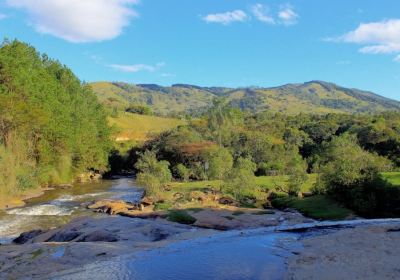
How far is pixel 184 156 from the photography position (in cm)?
9719

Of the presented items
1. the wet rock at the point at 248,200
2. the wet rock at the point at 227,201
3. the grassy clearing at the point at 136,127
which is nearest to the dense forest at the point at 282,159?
the wet rock at the point at 248,200

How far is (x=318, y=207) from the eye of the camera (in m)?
43.6

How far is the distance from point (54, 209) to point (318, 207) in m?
29.9

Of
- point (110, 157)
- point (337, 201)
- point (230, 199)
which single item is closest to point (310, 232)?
point (337, 201)

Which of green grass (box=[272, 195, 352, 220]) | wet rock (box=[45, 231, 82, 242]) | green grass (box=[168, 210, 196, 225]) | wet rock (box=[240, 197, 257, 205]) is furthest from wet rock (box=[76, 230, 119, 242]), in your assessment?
wet rock (box=[240, 197, 257, 205])

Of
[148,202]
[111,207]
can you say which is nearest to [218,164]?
[148,202]

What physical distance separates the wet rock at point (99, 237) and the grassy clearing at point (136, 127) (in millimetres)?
133696

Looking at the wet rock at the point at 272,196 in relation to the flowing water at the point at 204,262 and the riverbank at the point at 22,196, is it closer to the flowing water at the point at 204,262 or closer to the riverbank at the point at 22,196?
the flowing water at the point at 204,262

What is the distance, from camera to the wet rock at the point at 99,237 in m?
28.6

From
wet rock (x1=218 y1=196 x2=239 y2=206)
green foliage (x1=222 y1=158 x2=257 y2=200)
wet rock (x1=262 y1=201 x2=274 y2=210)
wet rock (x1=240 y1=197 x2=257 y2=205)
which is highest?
green foliage (x1=222 y1=158 x2=257 y2=200)

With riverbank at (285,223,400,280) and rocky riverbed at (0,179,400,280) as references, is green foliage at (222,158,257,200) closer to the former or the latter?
rocky riverbed at (0,179,400,280)

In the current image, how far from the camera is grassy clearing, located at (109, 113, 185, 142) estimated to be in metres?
171

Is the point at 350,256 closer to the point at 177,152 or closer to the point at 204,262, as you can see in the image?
the point at 204,262

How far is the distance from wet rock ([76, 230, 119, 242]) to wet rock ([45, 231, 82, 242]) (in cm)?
123
